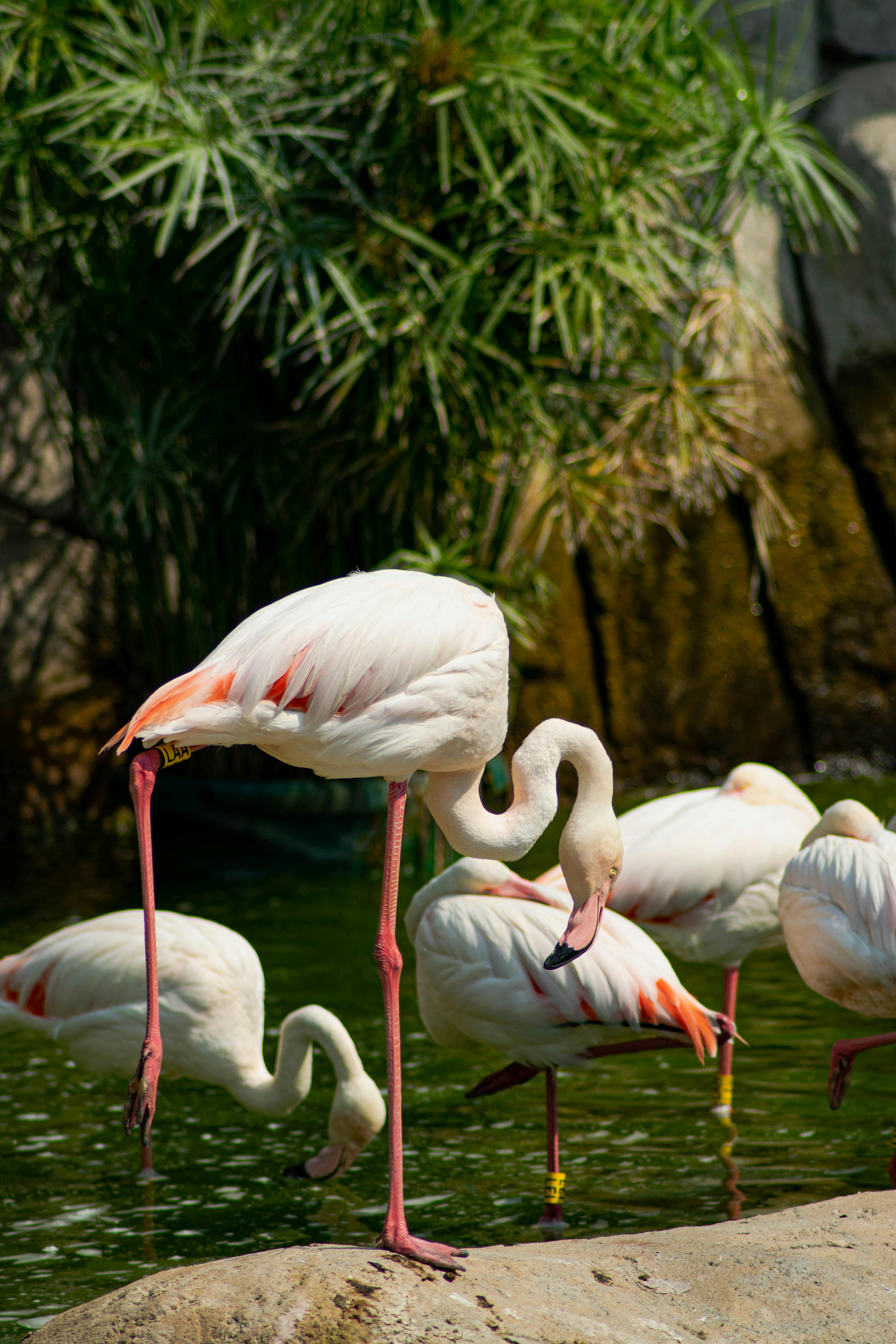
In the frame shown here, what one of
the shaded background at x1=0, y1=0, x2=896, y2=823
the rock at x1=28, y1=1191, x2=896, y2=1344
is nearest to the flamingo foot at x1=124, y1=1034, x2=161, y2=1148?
the rock at x1=28, y1=1191, x2=896, y2=1344

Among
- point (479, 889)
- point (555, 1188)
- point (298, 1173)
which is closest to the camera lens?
point (555, 1188)

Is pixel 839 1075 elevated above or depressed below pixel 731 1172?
above

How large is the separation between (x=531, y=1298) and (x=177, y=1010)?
5.50 feet

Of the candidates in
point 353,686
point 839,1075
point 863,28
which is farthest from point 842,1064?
point 863,28

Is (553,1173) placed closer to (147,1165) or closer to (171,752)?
(147,1165)

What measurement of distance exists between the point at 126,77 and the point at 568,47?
1.91m

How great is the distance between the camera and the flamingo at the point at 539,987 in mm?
3303

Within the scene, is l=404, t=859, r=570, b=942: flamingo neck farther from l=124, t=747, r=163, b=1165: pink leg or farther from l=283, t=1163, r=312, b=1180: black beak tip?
l=124, t=747, r=163, b=1165: pink leg

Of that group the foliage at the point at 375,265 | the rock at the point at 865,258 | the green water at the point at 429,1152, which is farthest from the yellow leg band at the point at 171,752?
the rock at the point at 865,258

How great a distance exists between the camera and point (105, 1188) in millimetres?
3562

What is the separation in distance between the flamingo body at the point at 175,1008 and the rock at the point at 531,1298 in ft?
3.93

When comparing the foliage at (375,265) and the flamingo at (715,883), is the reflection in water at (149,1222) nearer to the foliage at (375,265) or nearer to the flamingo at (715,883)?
the flamingo at (715,883)

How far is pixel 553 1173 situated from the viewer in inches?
128

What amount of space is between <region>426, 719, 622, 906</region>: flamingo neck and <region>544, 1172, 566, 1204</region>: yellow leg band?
2.21 ft
